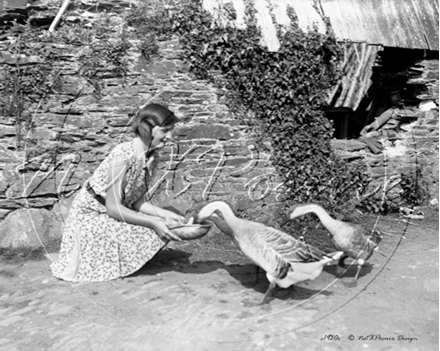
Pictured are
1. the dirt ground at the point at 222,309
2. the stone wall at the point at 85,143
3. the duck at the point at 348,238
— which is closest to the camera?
the dirt ground at the point at 222,309

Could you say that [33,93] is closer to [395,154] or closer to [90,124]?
[90,124]

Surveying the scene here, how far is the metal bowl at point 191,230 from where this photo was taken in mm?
3545

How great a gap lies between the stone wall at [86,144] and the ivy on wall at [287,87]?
1.18ft

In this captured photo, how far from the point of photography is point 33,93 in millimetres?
5836

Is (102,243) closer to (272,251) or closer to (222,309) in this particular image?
(222,309)

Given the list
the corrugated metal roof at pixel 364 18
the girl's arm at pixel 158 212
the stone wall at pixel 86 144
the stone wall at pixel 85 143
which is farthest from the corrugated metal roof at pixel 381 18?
the girl's arm at pixel 158 212

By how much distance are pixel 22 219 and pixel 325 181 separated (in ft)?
12.9

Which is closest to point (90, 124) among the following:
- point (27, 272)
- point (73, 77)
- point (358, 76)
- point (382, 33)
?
point (73, 77)

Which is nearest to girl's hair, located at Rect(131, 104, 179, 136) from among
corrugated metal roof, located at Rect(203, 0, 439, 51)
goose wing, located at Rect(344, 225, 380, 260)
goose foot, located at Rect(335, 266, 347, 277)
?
goose wing, located at Rect(344, 225, 380, 260)

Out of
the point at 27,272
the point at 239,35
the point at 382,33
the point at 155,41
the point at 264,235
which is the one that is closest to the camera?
the point at 264,235

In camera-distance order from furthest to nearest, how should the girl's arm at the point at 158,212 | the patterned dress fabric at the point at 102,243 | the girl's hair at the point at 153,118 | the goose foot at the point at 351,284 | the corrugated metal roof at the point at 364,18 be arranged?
the corrugated metal roof at the point at 364,18, the patterned dress fabric at the point at 102,243, the goose foot at the point at 351,284, the girl's arm at the point at 158,212, the girl's hair at the point at 153,118

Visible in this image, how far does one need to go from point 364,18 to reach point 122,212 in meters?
4.79

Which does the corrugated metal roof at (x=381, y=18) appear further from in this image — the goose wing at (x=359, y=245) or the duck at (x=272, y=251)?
the duck at (x=272, y=251)

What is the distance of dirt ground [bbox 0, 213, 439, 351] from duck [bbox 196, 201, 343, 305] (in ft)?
0.89
